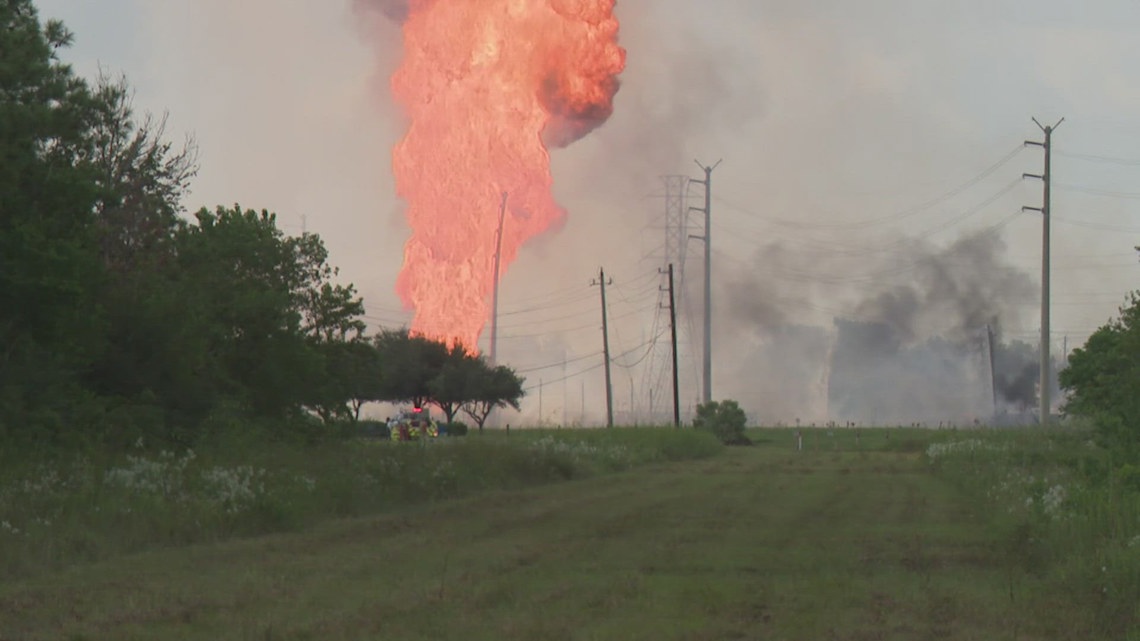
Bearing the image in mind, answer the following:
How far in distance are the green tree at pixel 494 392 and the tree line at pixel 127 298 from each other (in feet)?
237

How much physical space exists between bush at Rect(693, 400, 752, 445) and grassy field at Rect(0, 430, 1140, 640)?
6535 centimetres

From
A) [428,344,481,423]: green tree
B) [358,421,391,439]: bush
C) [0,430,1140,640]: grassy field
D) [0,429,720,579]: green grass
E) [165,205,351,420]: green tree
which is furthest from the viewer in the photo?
[428,344,481,423]: green tree

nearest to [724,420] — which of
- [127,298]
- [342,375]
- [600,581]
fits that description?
[342,375]

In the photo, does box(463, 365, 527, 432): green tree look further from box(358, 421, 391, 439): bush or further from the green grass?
the green grass

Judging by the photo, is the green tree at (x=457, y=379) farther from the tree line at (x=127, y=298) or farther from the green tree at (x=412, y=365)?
the tree line at (x=127, y=298)

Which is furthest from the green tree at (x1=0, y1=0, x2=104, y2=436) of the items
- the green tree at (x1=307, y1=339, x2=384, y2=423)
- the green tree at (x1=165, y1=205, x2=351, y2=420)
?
the green tree at (x1=307, y1=339, x2=384, y2=423)

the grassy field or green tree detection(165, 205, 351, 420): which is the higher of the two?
green tree detection(165, 205, 351, 420)

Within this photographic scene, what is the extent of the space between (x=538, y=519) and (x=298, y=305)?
18.7 m

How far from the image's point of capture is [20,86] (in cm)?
2698

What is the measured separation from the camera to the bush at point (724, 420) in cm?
9256

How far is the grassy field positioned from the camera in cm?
1248

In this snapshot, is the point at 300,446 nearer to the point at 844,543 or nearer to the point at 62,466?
the point at 62,466

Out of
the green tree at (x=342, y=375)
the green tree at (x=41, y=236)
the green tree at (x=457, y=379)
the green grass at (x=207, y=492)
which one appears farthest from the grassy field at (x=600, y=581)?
the green tree at (x=457, y=379)

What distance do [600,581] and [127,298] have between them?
17908mm
